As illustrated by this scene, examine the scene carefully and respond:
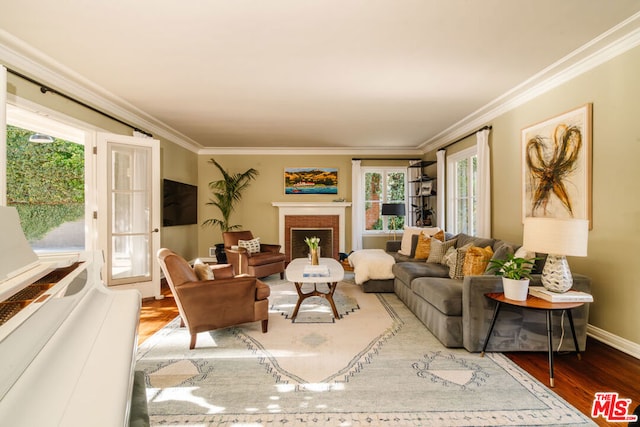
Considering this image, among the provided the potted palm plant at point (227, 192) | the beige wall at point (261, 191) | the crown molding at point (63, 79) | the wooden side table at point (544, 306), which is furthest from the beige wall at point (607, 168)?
the beige wall at point (261, 191)

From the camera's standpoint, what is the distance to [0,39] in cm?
260

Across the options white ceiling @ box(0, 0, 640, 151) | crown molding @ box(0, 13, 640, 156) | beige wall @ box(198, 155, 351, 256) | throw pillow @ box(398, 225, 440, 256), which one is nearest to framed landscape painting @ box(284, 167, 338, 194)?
beige wall @ box(198, 155, 351, 256)

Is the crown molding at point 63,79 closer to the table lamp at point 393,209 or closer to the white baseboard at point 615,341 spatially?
the table lamp at point 393,209

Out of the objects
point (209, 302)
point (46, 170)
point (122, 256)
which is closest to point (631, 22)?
point (209, 302)

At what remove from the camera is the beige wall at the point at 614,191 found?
2602mm

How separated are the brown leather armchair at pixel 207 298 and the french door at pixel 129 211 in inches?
66.4

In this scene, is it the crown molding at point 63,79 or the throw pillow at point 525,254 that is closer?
the crown molding at point 63,79

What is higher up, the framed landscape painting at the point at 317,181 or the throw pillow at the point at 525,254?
the framed landscape painting at the point at 317,181

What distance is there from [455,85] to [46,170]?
883cm

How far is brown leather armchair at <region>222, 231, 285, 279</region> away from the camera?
5.14 metres

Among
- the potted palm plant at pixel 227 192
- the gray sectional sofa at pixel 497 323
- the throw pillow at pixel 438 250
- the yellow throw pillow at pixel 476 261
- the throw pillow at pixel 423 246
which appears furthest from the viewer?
the potted palm plant at pixel 227 192

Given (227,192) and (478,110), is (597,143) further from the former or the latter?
(227,192)

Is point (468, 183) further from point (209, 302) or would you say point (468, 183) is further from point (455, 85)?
point (209, 302)

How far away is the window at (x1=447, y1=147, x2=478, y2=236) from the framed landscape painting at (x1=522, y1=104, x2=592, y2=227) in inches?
49.0
